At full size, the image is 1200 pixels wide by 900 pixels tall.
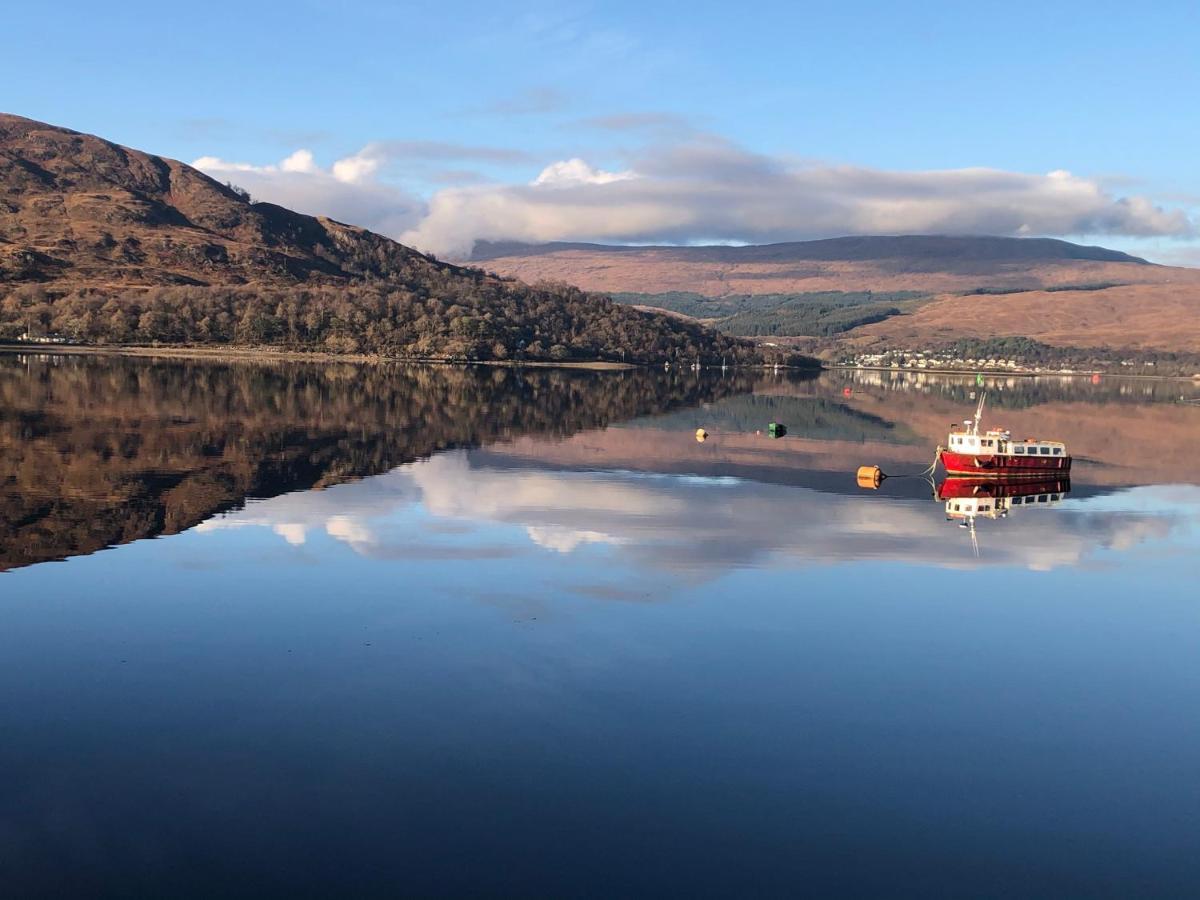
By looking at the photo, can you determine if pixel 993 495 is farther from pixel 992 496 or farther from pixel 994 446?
pixel 994 446

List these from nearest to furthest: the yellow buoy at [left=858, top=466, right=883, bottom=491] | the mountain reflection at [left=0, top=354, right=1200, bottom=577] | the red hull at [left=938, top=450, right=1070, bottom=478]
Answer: the mountain reflection at [left=0, top=354, right=1200, bottom=577]
the yellow buoy at [left=858, top=466, right=883, bottom=491]
the red hull at [left=938, top=450, right=1070, bottom=478]

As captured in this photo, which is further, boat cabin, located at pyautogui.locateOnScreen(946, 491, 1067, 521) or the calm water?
boat cabin, located at pyautogui.locateOnScreen(946, 491, 1067, 521)

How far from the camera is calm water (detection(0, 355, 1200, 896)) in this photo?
22.2 meters

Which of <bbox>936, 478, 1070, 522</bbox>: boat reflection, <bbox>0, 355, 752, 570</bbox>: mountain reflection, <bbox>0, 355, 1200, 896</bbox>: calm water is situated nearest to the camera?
<bbox>0, 355, 1200, 896</bbox>: calm water

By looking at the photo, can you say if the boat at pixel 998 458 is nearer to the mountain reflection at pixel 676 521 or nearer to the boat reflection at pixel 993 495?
the boat reflection at pixel 993 495

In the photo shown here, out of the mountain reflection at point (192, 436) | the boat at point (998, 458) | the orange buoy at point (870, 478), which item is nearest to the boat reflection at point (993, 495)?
the boat at point (998, 458)

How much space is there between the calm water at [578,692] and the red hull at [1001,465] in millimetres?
12845

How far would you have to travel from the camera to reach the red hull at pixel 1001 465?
8519 centimetres

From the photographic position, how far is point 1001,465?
8612cm

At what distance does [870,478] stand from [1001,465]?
1247 centimetres

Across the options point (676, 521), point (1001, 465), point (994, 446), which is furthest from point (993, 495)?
point (676, 521)

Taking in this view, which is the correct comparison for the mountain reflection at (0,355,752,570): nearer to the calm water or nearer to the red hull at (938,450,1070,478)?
the calm water

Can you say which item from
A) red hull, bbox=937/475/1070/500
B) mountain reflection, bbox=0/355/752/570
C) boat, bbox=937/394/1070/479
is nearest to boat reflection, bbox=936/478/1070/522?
red hull, bbox=937/475/1070/500

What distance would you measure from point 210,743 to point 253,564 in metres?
20.2
